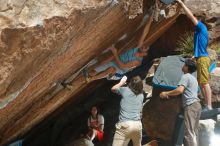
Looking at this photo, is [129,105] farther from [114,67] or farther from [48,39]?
[48,39]

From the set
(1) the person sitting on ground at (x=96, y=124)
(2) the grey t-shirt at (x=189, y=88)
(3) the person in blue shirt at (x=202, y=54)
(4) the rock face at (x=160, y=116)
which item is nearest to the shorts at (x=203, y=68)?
(3) the person in blue shirt at (x=202, y=54)

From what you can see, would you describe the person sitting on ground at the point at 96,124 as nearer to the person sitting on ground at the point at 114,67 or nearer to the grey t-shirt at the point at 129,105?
the person sitting on ground at the point at 114,67

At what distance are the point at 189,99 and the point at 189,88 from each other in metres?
0.23

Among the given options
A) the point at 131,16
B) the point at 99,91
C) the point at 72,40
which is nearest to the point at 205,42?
the point at 131,16

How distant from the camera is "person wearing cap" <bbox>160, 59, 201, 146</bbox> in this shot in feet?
25.4

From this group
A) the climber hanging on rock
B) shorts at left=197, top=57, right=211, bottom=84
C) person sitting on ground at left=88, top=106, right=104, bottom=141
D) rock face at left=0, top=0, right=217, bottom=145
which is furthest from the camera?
person sitting on ground at left=88, top=106, right=104, bottom=141

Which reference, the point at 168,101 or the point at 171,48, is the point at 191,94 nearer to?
the point at 168,101

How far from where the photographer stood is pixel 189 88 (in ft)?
25.7

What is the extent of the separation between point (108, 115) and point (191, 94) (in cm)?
501

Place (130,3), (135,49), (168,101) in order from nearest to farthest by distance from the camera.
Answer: (130,3) → (135,49) → (168,101)

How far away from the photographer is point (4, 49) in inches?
203

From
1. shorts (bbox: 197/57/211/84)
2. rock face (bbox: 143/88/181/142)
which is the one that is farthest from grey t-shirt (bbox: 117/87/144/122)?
rock face (bbox: 143/88/181/142)

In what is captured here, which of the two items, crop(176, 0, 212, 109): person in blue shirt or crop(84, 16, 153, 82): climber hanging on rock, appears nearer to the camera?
crop(176, 0, 212, 109): person in blue shirt

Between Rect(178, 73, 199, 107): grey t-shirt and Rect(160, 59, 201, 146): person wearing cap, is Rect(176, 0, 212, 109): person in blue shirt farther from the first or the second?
Rect(178, 73, 199, 107): grey t-shirt
